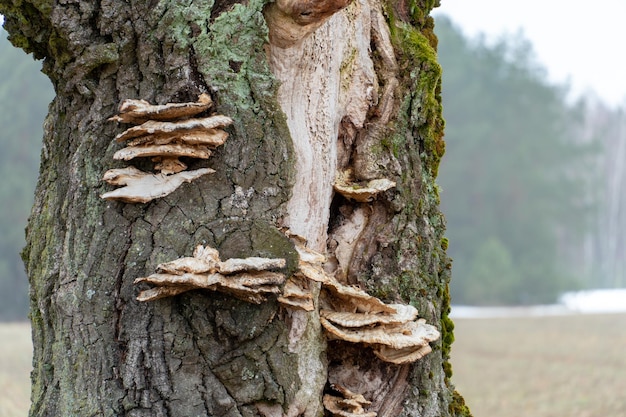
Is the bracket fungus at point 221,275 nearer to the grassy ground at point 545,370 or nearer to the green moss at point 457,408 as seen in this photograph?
the green moss at point 457,408

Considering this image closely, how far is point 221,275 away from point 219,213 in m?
0.24

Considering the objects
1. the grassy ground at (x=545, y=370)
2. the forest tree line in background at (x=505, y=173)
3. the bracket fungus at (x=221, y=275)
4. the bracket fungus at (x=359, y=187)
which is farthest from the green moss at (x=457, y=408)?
the forest tree line in background at (x=505, y=173)

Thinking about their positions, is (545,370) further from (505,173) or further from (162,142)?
(505,173)

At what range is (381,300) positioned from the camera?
216 centimetres

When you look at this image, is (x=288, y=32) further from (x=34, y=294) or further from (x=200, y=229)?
(x=34, y=294)

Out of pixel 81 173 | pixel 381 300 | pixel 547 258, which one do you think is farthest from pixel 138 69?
pixel 547 258

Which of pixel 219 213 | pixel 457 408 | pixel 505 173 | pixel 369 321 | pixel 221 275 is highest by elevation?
pixel 505 173

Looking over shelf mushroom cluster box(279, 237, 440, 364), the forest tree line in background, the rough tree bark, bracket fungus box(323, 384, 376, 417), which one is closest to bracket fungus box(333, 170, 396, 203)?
the rough tree bark

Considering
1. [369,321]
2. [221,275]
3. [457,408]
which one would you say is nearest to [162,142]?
[221,275]

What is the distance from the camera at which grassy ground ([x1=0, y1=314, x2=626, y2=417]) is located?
5.38 m

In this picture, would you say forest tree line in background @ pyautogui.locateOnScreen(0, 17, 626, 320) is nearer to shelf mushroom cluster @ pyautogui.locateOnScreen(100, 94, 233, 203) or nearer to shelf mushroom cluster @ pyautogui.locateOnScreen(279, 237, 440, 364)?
shelf mushroom cluster @ pyautogui.locateOnScreen(279, 237, 440, 364)

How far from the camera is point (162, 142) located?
180 centimetres

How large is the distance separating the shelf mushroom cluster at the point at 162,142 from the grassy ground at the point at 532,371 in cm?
319

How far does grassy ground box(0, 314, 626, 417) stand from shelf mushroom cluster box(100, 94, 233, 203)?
3.19 m
